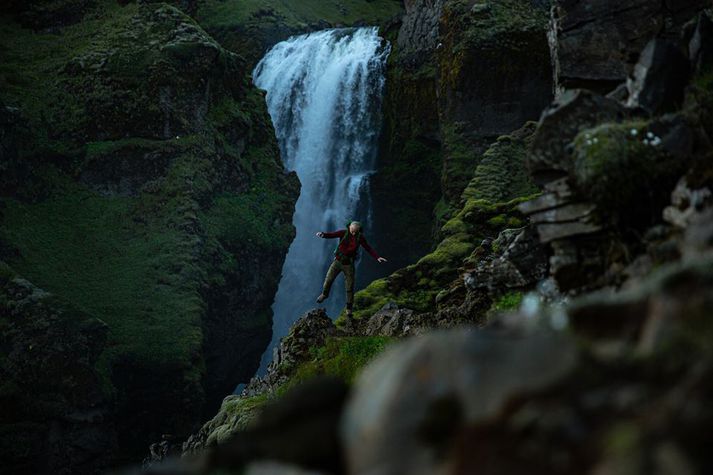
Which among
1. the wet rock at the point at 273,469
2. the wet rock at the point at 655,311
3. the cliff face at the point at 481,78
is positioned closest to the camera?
the wet rock at the point at 655,311

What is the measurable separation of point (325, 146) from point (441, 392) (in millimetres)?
47585

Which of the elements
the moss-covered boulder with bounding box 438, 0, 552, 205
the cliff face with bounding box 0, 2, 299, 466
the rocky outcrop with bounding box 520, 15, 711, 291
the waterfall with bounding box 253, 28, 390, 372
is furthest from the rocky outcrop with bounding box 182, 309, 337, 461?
the waterfall with bounding box 253, 28, 390, 372

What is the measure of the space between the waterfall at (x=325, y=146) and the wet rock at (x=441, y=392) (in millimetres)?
43063

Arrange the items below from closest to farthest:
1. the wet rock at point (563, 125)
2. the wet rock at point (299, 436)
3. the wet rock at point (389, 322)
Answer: the wet rock at point (299, 436) → the wet rock at point (563, 125) → the wet rock at point (389, 322)

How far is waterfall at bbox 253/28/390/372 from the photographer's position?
164ft

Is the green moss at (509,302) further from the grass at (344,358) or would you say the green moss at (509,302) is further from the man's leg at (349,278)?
the man's leg at (349,278)

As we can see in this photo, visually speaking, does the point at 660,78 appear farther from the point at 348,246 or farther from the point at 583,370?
the point at 348,246

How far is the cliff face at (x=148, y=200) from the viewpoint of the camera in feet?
120

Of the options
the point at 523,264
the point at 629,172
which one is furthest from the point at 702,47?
the point at 523,264

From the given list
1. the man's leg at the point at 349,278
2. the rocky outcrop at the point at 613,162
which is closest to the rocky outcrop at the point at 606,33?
the rocky outcrop at the point at 613,162

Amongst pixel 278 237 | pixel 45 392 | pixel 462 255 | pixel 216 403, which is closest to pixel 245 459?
pixel 462 255

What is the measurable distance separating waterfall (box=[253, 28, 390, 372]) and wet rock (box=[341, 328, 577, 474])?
43.1 meters

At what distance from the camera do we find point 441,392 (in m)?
4.18

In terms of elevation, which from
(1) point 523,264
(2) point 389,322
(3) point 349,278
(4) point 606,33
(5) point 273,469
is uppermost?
(4) point 606,33
